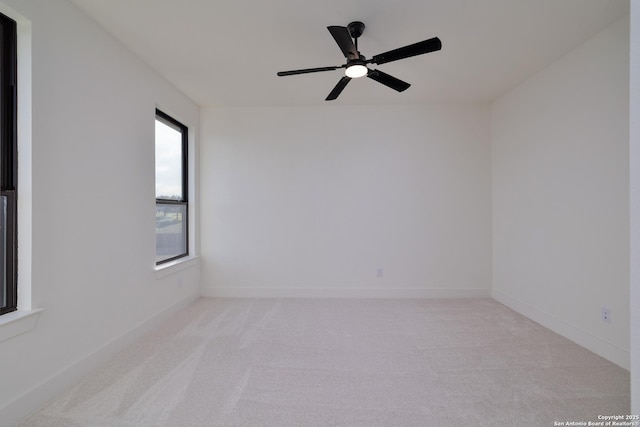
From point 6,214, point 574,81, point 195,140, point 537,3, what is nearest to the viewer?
point 6,214

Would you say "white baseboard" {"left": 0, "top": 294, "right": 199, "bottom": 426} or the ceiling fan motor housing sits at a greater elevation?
the ceiling fan motor housing

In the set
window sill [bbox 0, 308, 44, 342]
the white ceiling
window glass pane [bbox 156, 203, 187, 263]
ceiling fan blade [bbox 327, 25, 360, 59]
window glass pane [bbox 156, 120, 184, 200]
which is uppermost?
the white ceiling

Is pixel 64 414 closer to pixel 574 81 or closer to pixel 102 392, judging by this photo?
pixel 102 392

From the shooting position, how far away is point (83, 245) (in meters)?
2.14

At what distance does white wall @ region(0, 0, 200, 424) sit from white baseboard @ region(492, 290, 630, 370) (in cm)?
385

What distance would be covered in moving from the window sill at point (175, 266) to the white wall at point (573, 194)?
3.84 m

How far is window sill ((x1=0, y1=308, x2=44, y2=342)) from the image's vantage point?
1.60 metres

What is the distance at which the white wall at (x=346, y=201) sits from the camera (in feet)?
12.9

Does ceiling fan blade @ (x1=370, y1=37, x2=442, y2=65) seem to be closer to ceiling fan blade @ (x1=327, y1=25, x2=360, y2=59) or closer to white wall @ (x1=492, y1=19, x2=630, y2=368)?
ceiling fan blade @ (x1=327, y1=25, x2=360, y2=59)

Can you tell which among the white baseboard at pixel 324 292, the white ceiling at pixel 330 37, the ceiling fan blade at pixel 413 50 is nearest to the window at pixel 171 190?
the white ceiling at pixel 330 37

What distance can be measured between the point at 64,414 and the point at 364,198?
3333 mm

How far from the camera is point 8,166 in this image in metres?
1.73

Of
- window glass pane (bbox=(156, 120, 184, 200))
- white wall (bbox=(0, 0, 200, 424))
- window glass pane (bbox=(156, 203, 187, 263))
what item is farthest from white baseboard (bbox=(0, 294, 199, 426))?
window glass pane (bbox=(156, 120, 184, 200))

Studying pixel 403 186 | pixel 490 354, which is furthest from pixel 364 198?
pixel 490 354
